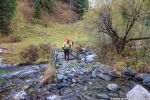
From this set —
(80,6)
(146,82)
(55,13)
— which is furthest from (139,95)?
(80,6)

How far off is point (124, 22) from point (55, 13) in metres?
44.4

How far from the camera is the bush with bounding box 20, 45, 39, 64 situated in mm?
32062

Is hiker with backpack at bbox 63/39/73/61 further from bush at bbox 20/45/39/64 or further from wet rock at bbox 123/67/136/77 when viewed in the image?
bush at bbox 20/45/39/64

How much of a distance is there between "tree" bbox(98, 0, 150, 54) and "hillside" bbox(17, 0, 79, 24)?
3475cm

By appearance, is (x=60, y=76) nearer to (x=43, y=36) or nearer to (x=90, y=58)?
(x=90, y=58)

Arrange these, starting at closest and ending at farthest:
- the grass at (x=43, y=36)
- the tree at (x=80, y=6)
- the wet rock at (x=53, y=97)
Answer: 1. the wet rock at (x=53, y=97)
2. the grass at (x=43, y=36)
3. the tree at (x=80, y=6)

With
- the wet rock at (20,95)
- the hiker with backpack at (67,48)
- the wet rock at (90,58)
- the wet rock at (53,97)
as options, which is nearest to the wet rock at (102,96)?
the wet rock at (53,97)

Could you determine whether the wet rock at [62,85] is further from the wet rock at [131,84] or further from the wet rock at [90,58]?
the wet rock at [90,58]

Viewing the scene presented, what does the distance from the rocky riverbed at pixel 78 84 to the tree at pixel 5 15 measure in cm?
1997

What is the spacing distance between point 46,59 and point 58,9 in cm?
3928

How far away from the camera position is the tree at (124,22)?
2342 cm

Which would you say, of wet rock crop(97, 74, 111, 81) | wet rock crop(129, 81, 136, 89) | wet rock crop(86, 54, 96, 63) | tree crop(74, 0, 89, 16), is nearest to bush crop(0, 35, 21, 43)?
wet rock crop(86, 54, 96, 63)

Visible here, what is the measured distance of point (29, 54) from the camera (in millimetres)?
32781

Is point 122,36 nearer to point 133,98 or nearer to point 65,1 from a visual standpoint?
point 133,98
